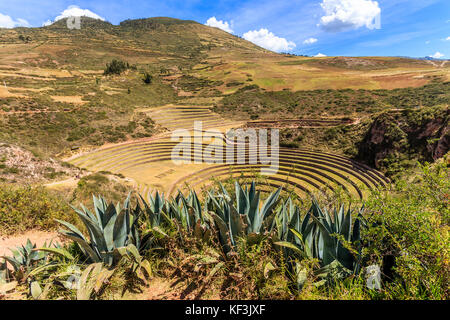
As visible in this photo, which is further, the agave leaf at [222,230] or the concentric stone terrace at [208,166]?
the concentric stone terrace at [208,166]

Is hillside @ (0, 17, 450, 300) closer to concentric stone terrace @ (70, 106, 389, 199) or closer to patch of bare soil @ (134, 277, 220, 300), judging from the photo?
patch of bare soil @ (134, 277, 220, 300)

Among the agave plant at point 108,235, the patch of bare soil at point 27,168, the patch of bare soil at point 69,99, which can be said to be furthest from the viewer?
the patch of bare soil at point 69,99

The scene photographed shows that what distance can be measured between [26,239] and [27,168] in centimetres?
1106

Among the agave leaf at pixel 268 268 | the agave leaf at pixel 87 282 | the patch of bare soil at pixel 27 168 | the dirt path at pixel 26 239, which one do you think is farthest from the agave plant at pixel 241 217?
the patch of bare soil at pixel 27 168

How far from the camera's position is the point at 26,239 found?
14.2 feet

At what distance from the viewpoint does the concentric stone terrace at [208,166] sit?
53.6 feet

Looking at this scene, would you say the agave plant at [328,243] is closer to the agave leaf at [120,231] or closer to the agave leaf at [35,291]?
the agave leaf at [120,231]

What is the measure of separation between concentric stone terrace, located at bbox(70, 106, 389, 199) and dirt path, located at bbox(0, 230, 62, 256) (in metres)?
10.4

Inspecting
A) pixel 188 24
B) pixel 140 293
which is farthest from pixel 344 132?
pixel 188 24

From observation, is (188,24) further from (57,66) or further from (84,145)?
(84,145)

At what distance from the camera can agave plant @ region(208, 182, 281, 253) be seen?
289cm

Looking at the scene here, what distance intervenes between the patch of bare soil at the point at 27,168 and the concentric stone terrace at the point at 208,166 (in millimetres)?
4105

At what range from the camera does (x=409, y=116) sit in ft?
60.0

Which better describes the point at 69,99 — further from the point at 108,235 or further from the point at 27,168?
the point at 108,235
